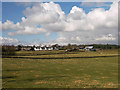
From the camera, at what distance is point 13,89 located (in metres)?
16.0

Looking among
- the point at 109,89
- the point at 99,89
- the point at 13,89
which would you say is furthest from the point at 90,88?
the point at 13,89

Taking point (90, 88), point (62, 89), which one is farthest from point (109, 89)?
point (62, 89)

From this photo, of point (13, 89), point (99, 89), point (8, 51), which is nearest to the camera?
point (13, 89)

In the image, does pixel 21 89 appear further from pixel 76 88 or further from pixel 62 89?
pixel 76 88

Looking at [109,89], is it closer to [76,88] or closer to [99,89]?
[99,89]

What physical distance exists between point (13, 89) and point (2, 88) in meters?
1.41

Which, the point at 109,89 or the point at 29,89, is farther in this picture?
the point at 109,89

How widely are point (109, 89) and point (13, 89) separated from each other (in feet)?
41.4

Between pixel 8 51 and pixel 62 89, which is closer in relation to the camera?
pixel 62 89

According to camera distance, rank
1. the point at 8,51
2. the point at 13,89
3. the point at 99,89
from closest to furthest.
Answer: the point at 13,89
the point at 99,89
the point at 8,51

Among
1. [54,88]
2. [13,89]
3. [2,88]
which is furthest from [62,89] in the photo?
[2,88]

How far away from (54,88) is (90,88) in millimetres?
4851

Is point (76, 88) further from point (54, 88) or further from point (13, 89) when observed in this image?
point (13, 89)

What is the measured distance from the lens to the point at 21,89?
1606 centimetres
